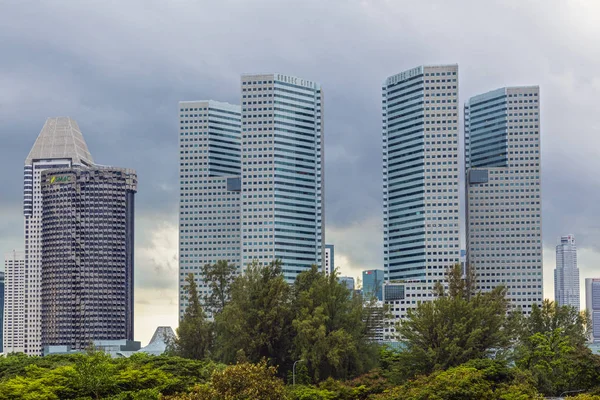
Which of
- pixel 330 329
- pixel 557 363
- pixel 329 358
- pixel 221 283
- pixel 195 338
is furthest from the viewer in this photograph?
pixel 221 283

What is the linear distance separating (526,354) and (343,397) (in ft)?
61.1

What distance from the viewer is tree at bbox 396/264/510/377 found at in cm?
8338

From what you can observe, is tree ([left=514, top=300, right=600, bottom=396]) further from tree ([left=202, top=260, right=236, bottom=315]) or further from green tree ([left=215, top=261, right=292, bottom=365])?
tree ([left=202, top=260, right=236, bottom=315])

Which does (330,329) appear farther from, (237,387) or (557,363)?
(237,387)

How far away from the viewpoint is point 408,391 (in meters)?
73.5

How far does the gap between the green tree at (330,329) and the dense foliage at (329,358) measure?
0.39 ft

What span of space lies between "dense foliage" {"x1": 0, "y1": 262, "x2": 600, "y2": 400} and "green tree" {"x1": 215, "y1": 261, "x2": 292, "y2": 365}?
0.12m

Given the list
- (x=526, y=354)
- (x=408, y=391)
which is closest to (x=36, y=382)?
(x=408, y=391)

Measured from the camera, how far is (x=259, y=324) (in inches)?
3674

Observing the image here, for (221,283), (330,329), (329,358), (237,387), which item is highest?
(221,283)

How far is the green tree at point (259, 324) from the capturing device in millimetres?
93562

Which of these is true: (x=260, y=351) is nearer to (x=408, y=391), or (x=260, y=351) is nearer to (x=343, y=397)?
(x=343, y=397)

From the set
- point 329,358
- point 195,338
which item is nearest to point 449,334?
point 329,358

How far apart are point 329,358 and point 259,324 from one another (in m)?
9.02
